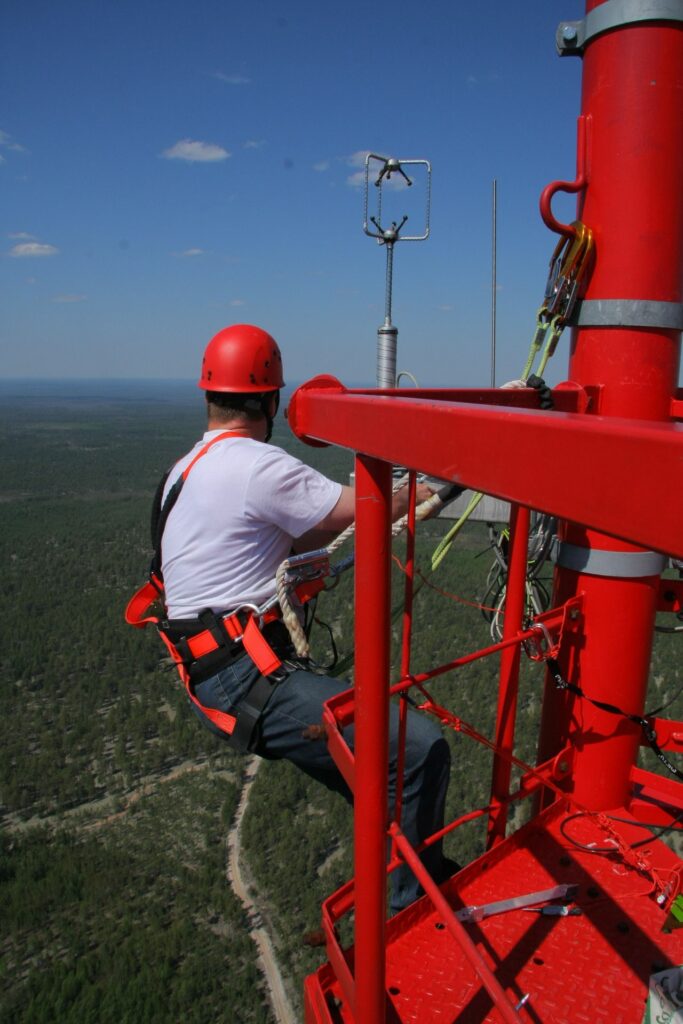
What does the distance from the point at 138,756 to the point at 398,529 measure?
180ft

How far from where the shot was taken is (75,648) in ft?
222

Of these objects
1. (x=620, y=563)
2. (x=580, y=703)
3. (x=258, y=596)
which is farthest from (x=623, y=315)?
(x=258, y=596)

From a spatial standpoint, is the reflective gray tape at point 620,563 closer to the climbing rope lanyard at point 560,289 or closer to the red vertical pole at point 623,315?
the red vertical pole at point 623,315

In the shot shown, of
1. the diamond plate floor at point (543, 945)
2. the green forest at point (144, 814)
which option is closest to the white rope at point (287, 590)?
the diamond plate floor at point (543, 945)

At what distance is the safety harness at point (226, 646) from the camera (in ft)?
9.55

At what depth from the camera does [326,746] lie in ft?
9.14

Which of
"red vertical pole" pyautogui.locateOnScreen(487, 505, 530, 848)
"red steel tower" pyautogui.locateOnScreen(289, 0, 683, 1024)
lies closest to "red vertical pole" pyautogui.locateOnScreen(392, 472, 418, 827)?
"red steel tower" pyautogui.locateOnScreen(289, 0, 683, 1024)

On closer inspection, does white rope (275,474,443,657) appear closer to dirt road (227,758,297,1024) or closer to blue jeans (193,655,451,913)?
blue jeans (193,655,451,913)

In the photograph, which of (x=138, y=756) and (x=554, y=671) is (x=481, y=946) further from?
(x=138, y=756)

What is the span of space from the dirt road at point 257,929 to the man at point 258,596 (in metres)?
39.2

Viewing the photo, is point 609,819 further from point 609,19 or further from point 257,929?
point 257,929

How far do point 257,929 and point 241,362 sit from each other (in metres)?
44.0

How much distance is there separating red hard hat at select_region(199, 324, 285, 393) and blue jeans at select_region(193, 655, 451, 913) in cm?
127

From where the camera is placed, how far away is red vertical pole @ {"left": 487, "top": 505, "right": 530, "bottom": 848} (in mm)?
2932
